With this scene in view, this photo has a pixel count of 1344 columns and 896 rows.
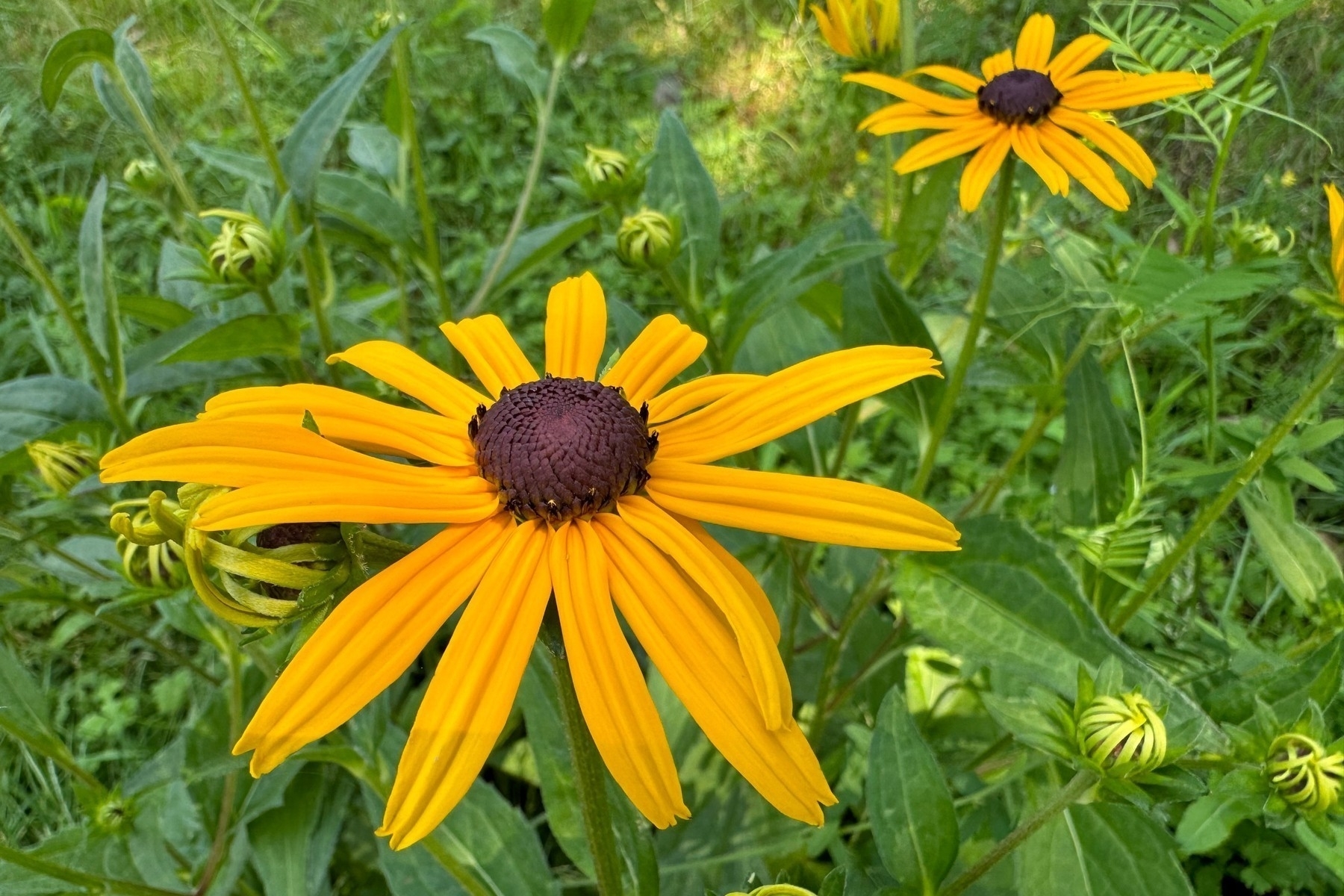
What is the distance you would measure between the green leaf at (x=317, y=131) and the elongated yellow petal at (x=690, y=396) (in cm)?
61

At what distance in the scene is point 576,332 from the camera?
0.79 m

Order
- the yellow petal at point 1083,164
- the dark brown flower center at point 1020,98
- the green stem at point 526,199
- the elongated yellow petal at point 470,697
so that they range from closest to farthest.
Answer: the elongated yellow petal at point 470,697 → the yellow petal at point 1083,164 → the dark brown flower center at point 1020,98 → the green stem at point 526,199

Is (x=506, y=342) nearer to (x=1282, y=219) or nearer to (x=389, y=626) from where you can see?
(x=389, y=626)

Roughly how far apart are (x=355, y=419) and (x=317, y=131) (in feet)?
1.92

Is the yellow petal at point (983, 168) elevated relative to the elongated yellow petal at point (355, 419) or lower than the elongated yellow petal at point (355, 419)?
elevated

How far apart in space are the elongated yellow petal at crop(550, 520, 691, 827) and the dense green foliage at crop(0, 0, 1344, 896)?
154mm

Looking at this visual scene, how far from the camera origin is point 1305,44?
189cm

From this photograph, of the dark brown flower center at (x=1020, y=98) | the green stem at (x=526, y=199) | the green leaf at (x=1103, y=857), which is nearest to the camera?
the green leaf at (x=1103, y=857)

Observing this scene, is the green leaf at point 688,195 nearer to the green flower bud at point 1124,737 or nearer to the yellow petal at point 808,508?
the yellow petal at point 808,508

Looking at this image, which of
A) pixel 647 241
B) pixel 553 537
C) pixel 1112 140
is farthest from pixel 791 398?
pixel 1112 140

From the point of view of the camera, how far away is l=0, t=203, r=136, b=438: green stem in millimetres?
993

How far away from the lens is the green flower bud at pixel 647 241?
100 cm

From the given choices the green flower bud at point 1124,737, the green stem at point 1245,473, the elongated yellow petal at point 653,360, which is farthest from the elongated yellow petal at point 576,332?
the green stem at point 1245,473

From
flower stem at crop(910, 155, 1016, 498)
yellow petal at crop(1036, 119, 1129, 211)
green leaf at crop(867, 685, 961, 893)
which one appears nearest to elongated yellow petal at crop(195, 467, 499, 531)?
green leaf at crop(867, 685, 961, 893)
